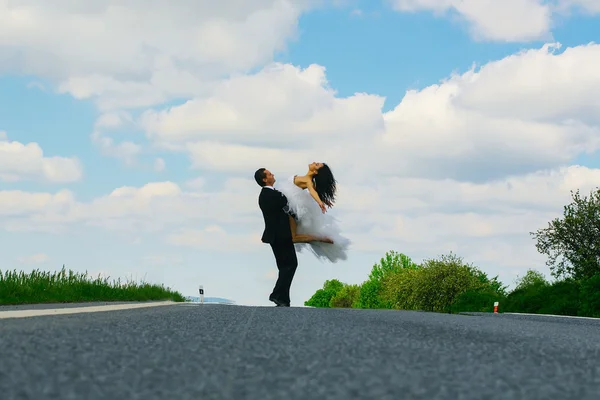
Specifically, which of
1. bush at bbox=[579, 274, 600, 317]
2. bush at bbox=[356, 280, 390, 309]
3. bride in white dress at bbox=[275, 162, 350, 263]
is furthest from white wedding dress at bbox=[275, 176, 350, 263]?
bush at bbox=[356, 280, 390, 309]

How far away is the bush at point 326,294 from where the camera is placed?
154 meters

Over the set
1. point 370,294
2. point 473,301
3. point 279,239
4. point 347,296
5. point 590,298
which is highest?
point 347,296

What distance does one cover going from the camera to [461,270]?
200 ft

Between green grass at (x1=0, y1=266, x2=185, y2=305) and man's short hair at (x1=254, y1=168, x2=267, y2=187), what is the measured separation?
582cm

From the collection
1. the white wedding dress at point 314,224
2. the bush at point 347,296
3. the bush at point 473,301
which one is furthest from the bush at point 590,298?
the bush at point 347,296

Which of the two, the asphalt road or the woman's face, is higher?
the woman's face

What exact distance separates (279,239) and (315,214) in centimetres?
118

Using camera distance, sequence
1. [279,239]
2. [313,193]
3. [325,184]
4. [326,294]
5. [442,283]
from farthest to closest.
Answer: [326,294] < [442,283] < [325,184] < [313,193] < [279,239]

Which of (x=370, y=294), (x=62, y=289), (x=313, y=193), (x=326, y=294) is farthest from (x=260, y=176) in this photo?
(x=326, y=294)

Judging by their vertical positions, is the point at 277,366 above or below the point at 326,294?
below

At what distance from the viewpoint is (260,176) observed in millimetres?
15469

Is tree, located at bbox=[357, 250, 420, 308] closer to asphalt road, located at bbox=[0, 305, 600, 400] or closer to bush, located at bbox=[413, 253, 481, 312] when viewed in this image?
bush, located at bbox=[413, 253, 481, 312]

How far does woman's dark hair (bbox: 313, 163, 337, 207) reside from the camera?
16.2 m

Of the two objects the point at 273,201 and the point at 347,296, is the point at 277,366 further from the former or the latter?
the point at 347,296
